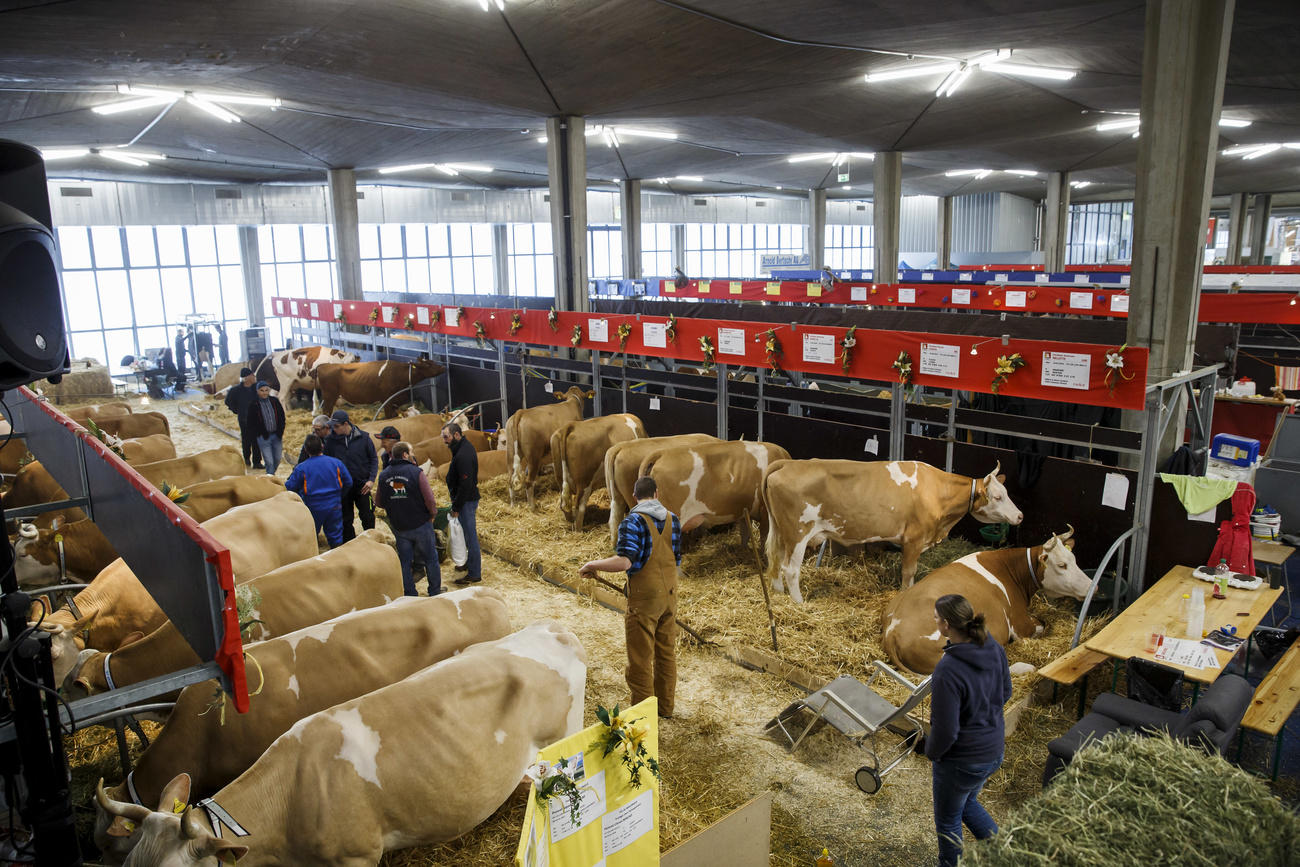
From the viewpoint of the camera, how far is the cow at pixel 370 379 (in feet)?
55.9

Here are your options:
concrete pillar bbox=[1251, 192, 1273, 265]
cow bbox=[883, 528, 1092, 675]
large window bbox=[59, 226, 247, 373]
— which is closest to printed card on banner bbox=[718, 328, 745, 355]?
cow bbox=[883, 528, 1092, 675]

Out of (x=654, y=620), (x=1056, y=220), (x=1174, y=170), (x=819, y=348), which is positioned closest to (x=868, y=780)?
(x=654, y=620)

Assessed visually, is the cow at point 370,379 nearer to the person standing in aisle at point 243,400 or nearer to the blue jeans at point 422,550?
the person standing in aisle at point 243,400

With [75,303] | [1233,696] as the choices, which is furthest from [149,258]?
[1233,696]

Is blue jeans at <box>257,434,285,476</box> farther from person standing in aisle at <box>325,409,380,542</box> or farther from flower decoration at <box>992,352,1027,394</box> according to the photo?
flower decoration at <box>992,352,1027,394</box>

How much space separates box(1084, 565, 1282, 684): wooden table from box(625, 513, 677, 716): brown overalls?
2984 mm

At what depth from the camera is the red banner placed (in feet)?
23.8

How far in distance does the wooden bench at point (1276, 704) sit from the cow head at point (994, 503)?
2482mm

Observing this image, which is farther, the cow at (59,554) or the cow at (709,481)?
the cow at (709,481)

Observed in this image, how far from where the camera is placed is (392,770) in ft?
14.4

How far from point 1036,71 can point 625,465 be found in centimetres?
1071

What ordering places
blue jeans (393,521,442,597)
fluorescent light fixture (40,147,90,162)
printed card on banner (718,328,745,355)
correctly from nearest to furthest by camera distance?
blue jeans (393,521,442,597) < printed card on banner (718,328,745,355) < fluorescent light fixture (40,147,90,162)

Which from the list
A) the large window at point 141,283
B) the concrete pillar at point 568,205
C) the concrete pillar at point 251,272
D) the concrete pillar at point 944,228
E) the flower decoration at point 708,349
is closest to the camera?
A: the flower decoration at point 708,349

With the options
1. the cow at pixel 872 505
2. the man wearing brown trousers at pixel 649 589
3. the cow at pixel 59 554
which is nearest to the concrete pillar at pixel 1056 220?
the cow at pixel 872 505
